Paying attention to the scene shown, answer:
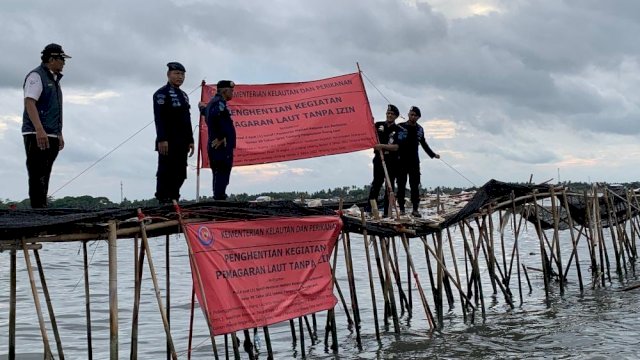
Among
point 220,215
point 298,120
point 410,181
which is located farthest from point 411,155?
point 220,215

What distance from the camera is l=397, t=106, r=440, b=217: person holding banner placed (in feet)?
48.2

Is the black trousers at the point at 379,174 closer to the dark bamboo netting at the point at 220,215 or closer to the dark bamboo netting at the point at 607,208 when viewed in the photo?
the dark bamboo netting at the point at 220,215

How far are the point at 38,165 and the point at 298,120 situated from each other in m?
4.69

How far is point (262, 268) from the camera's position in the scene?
9523mm

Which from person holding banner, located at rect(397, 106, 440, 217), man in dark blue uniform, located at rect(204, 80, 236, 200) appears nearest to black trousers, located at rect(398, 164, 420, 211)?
person holding banner, located at rect(397, 106, 440, 217)

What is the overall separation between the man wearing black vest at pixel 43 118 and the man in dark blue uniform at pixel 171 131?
1411mm

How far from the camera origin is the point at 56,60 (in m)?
9.08

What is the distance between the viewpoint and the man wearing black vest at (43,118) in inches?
347

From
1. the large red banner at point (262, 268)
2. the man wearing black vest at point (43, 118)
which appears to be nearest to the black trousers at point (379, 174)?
the large red banner at point (262, 268)

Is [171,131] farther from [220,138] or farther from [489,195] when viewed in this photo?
[489,195]

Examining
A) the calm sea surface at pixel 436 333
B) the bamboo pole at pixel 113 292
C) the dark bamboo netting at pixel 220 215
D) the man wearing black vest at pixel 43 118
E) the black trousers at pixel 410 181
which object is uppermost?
the man wearing black vest at pixel 43 118

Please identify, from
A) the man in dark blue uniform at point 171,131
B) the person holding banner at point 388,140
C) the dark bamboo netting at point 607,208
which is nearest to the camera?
the man in dark blue uniform at point 171,131

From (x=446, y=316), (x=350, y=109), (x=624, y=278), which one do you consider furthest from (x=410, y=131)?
(x=624, y=278)

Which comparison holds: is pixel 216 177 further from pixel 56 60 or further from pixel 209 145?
pixel 56 60
